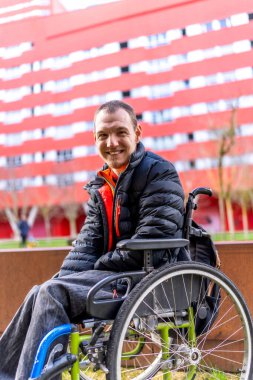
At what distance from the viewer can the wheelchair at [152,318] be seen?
1.02 meters

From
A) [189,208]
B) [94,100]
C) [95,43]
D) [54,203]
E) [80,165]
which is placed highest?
[95,43]


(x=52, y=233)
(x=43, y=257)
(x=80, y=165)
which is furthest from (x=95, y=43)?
(x=43, y=257)

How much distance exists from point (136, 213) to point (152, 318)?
10.7 inches

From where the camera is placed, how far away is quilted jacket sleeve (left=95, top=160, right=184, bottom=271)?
1.16m

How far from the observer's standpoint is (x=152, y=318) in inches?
44.6

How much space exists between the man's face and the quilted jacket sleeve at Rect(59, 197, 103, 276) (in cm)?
13

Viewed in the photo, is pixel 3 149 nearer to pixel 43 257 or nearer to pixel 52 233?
pixel 52 233

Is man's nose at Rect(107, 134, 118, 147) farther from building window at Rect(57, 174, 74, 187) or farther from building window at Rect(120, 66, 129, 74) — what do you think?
building window at Rect(57, 174, 74, 187)

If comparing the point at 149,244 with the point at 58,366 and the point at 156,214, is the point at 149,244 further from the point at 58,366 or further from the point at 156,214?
the point at 58,366

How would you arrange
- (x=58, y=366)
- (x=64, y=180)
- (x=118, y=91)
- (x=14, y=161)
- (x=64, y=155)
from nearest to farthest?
(x=58, y=366)
(x=118, y=91)
(x=64, y=155)
(x=64, y=180)
(x=14, y=161)

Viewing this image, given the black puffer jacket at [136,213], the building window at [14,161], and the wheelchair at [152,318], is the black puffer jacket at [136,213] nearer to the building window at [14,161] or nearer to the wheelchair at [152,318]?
the wheelchair at [152,318]

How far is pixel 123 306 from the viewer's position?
1.05 meters

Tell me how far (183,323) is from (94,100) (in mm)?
26747

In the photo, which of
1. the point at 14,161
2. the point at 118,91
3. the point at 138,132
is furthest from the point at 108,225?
the point at 14,161
